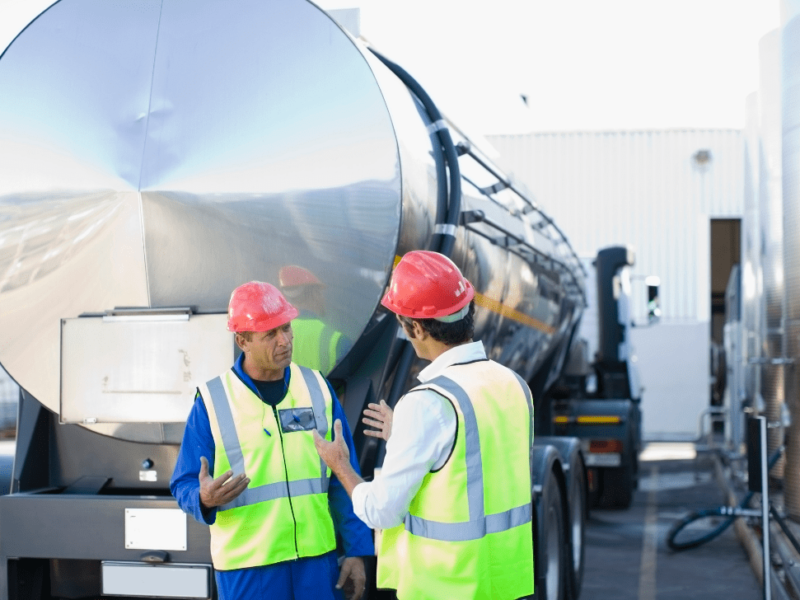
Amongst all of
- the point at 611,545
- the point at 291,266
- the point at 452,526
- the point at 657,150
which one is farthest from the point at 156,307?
the point at 657,150

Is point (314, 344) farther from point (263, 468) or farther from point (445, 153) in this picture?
point (445, 153)

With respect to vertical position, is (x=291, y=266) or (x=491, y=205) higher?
(x=491, y=205)

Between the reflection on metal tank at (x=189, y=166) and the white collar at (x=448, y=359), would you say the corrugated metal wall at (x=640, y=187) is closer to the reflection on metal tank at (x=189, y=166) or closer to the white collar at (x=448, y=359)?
the reflection on metal tank at (x=189, y=166)

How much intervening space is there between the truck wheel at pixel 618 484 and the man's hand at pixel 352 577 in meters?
6.96

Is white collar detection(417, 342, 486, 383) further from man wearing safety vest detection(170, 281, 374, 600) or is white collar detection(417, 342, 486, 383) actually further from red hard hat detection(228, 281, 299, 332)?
red hard hat detection(228, 281, 299, 332)

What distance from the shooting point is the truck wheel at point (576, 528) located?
5.72 metres

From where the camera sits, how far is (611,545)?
8.21m

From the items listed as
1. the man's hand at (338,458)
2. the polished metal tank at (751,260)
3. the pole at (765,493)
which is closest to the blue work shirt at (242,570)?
the man's hand at (338,458)

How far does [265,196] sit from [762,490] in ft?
9.37

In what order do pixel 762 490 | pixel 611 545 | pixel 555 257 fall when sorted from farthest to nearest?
pixel 611 545 < pixel 555 257 < pixel 762 490

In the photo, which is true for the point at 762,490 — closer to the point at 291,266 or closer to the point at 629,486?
the point at 291,266

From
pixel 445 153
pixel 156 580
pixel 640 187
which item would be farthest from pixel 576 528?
pixel 640 187

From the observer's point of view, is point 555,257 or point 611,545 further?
point 611,545

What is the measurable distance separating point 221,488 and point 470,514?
0.81 metres
